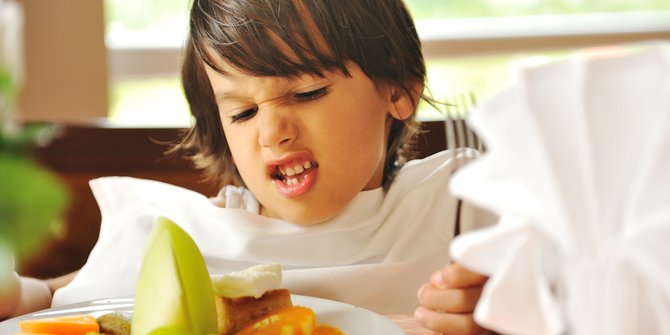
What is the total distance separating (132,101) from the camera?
3162 millimetres

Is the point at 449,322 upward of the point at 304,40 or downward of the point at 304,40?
downward

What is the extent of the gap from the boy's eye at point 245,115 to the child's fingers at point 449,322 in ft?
1.54

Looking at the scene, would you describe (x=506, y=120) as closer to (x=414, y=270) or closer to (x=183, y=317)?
(x=183, y=317)

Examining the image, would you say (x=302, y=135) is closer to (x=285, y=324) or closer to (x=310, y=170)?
(x=310, y=170)

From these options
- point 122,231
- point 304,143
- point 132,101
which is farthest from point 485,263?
point 132,101

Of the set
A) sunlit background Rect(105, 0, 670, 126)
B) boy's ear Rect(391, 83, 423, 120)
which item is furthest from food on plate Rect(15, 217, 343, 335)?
sunlit background Rect(105, 0, 670, 126)

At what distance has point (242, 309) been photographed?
29.5 inches

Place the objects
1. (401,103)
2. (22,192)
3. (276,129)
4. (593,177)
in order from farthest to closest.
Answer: (401,103)
(276,129)
(593,177)
(22,192)

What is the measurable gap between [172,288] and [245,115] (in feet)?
1.74

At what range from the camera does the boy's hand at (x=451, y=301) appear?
0.66 metres

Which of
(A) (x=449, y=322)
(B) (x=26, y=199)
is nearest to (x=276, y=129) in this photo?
(A) (x=449, y=322)

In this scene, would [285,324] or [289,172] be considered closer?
[285,324]

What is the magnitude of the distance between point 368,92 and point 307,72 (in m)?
0.12

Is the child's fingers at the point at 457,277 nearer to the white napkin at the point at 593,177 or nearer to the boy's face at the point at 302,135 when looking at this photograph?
the white napkin at the point at 593,177
